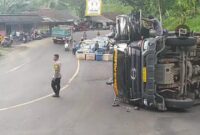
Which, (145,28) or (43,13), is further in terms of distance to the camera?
(43,13)

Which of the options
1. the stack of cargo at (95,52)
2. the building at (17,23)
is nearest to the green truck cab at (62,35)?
the building at (17,23)

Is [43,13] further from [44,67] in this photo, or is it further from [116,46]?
[116,46]

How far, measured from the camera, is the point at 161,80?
13930mm

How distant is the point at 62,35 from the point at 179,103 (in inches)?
1501

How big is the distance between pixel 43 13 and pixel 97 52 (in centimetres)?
4788

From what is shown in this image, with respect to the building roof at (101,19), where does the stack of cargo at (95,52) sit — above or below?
below

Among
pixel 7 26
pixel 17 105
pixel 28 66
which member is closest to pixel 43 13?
pixel 7 26

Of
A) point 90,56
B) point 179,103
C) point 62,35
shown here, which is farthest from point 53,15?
point 179,103

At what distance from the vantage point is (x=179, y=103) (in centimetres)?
1366

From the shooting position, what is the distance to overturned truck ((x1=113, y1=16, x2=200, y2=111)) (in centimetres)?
1376

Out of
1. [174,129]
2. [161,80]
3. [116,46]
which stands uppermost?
[116,46]

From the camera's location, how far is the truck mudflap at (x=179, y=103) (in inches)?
539

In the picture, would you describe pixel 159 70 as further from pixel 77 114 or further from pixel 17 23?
pixel 17 23

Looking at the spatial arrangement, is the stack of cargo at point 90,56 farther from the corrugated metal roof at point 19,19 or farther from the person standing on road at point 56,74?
the corrugated metal roof at point 19,19
